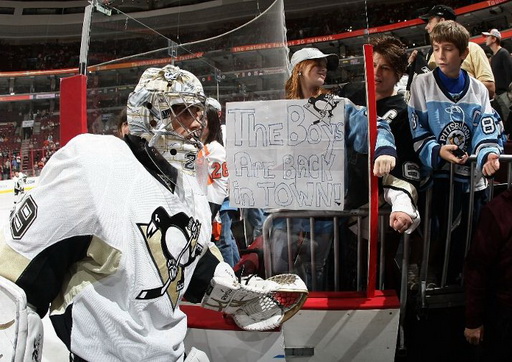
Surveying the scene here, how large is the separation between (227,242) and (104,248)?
6.48 ft

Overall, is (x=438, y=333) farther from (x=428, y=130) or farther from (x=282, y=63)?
(x=282, y=63)

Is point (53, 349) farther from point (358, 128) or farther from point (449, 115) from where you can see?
point (449, 115)

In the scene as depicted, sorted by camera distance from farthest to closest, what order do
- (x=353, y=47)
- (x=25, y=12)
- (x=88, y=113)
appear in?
(x=25, y=12) → (x=88, y=113) → (x=353, y=47)

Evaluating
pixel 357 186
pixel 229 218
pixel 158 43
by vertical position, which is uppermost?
pixel 158 43

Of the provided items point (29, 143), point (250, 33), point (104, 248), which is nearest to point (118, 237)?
point (104, 248)

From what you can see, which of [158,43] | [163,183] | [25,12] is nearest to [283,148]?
[163,183]

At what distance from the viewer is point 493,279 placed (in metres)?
1.99

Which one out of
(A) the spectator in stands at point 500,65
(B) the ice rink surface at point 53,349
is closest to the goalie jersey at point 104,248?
(B) the ice rink surface at point 53,349

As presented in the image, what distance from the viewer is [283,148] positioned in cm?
215

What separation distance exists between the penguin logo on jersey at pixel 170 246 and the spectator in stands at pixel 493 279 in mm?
1165

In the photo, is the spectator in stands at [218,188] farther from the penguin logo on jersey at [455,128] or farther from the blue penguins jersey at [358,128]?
the penguin logo on jersey at [455,128]

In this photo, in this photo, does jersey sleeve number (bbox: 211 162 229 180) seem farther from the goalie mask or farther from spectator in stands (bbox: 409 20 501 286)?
the goalie mask

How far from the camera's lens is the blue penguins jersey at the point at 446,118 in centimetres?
213

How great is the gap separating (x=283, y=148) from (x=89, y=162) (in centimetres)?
112
